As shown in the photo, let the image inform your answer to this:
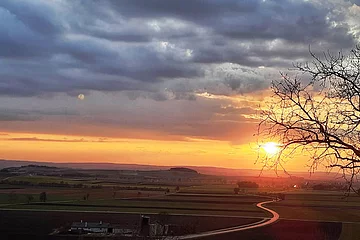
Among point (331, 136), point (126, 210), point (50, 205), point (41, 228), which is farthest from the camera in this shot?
point (50, 205)

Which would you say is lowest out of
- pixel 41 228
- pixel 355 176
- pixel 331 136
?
A: pixel 41 228

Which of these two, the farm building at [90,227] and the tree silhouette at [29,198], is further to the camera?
the tree silhouette at [29,198]

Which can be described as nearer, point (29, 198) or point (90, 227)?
point (90, 227)

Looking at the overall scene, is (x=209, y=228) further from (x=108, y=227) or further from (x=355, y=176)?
(x=355, y=176)

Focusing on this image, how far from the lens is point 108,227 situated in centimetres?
5041

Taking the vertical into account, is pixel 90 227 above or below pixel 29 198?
below

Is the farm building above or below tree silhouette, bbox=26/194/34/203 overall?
below

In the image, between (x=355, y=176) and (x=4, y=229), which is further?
(x=4, y=229)

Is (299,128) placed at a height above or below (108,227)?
→ above

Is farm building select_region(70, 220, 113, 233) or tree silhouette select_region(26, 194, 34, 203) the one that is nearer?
farm building select_region(70, 220, 113, 233)

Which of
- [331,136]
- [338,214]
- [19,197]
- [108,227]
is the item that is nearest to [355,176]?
[331,136]

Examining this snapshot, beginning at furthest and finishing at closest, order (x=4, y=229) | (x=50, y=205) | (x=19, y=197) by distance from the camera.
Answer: (x=19, y=197) < (x=50, y=205) < (x=4, y=229)

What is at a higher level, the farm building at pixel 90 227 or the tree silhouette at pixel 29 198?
the tree silhouette at pixel 29 198

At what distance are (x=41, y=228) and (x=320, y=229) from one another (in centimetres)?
2702
